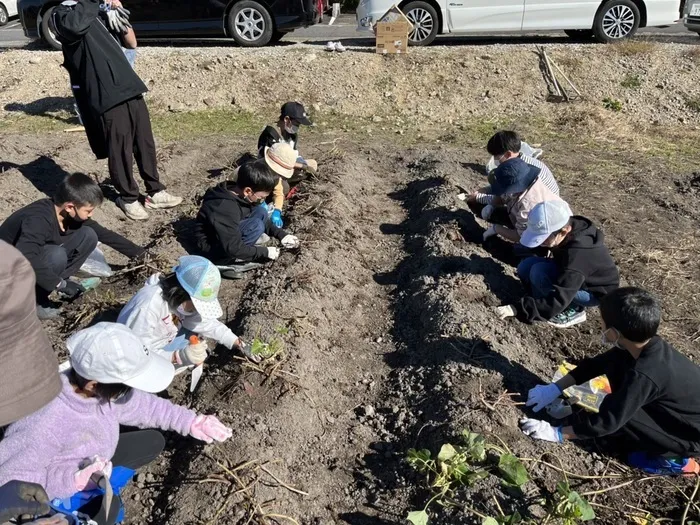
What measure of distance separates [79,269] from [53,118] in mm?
5548

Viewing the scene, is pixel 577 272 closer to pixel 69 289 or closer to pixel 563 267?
pixel 563 267

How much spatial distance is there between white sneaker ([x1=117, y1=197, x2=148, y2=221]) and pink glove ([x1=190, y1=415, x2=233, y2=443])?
12.1ft

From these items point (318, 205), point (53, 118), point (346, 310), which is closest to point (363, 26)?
point (53, 118)

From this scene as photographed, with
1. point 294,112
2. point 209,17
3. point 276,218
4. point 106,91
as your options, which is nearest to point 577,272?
point 276,218

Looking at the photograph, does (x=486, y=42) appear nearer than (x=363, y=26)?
No

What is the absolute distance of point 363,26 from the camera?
11070 mm

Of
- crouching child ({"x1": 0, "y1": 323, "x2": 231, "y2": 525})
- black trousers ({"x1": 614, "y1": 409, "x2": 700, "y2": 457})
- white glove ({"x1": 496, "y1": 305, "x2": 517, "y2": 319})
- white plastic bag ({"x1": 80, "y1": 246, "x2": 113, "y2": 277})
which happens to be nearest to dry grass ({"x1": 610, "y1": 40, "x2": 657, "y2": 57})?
white glove ({"x1": 496, "y1": 305, "x2": 517, "y2": 319})

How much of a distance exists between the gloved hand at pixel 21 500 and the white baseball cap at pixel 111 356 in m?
0.47

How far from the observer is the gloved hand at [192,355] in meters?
Answer: 3.74

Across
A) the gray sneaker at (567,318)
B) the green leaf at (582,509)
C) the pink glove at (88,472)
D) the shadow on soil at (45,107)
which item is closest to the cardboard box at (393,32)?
the shadow on soil at (45,107)

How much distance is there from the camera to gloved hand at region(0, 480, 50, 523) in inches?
86.2

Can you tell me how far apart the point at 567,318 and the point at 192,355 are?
2.71m

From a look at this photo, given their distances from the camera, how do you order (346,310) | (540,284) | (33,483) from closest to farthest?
1. (33,483)
2. (540,284)
3. (346,310)

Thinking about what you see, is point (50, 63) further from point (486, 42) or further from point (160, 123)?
point (486, 42)
